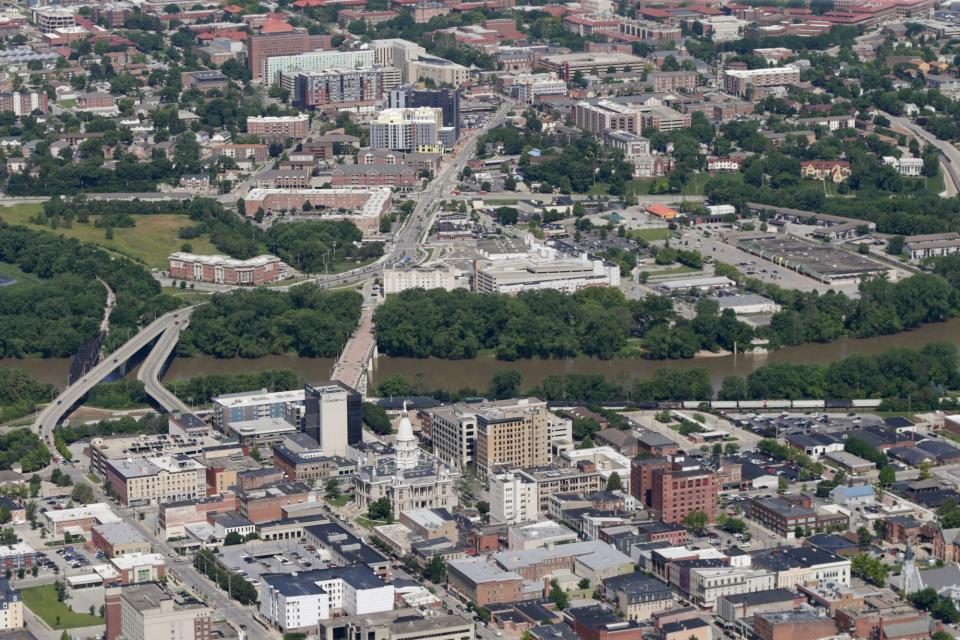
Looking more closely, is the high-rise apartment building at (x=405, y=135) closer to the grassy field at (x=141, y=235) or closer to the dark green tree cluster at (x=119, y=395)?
the grassy field at (x=141, y=235)

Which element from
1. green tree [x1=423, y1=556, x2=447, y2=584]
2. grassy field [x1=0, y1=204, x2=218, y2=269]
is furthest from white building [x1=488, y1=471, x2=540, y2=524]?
grassy field [x1=0, y1=204, x2=218, y2=269]

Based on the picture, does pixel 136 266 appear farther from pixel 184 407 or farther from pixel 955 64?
pixel 955 64

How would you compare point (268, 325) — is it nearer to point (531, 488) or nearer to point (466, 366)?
point (466, 366)

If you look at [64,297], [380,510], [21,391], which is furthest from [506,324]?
[380,510]

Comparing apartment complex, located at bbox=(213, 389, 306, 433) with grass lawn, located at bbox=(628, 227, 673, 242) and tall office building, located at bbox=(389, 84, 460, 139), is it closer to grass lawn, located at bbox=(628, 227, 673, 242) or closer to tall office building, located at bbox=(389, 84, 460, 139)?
grass lawn, located at bbox=(628, 227, 673, 242)

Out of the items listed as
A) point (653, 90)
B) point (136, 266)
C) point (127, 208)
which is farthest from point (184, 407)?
point (653, 90)

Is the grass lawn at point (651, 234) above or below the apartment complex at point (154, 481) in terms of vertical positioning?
below

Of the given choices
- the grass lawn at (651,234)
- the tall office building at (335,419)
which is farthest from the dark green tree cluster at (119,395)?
the grass lawn at (651,234)
